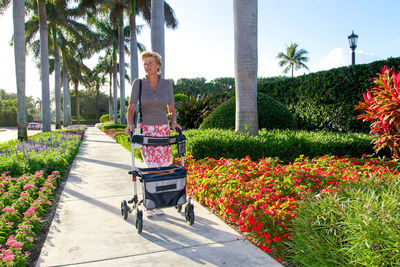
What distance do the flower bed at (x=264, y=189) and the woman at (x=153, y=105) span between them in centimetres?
91

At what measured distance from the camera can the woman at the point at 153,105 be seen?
3707 millimetres

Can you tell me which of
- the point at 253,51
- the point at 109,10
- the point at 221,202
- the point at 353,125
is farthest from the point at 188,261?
the point at 109,10

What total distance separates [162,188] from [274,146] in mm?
3590

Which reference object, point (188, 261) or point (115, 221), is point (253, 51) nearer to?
point (115, 221)

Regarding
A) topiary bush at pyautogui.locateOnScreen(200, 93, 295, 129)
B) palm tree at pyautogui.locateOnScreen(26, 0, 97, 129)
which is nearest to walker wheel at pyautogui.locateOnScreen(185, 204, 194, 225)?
topiary bush at pyautogui.locateOnScreen(200, 93, 295, 129)

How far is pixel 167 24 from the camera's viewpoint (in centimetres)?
2120

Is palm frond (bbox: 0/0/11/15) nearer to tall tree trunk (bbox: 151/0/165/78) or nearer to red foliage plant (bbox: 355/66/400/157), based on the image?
tall tree trunk (bbox: 151/0/165/78)

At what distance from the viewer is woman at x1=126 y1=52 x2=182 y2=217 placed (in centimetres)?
371

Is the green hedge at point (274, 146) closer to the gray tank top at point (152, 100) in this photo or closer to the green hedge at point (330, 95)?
the gray tank top at point (152, 100)

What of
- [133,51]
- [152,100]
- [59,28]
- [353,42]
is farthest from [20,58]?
[353,42]

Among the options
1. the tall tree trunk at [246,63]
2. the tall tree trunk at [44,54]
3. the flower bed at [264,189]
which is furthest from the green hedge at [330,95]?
the tall tree trunk at [44,54]

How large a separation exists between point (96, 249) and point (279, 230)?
5.95 feet

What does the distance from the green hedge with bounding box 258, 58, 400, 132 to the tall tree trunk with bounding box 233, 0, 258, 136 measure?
4.35 m

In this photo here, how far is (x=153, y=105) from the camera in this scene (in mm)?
3736
